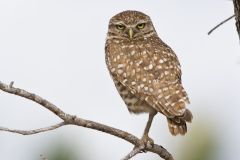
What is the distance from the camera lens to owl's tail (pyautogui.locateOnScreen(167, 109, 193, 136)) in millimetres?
6074

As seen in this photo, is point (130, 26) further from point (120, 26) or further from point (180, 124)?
point (180, 124)

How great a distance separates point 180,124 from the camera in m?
6.17

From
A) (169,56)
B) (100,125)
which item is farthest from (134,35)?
(100,125)

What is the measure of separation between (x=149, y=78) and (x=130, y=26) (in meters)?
1.56

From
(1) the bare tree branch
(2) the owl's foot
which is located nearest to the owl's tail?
→ (2) the owl's foot

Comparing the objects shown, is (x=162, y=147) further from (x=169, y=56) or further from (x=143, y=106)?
(x=169, y=56)

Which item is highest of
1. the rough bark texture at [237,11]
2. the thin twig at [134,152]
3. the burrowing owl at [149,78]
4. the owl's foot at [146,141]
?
the rough bark texture at [237,11]

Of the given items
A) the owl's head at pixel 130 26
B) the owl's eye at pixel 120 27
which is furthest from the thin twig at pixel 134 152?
the owl's eye at pixel 120 27

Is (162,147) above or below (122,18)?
below

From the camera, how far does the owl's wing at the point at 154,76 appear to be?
647 cm

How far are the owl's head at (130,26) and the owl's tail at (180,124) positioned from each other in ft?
6.47

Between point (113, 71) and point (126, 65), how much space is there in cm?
17

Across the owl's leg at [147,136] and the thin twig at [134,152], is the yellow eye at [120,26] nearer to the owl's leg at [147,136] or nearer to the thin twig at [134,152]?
the owl's leg at [147,136]

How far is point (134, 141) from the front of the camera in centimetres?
577
